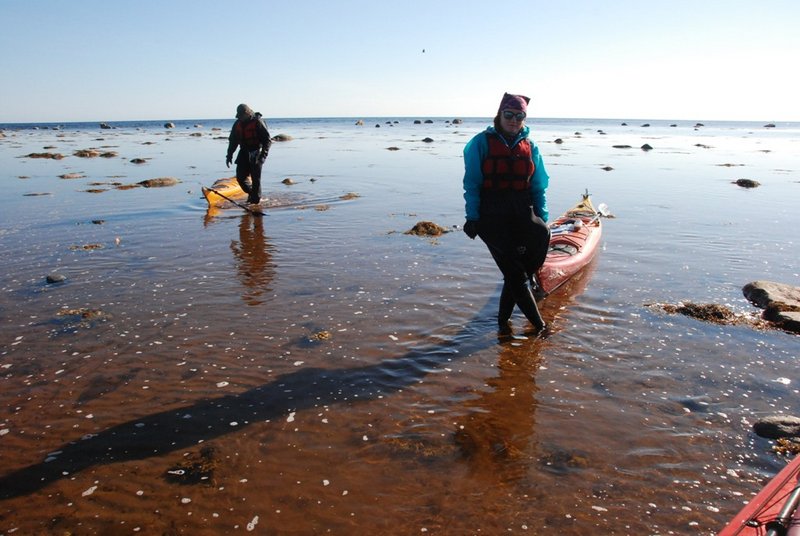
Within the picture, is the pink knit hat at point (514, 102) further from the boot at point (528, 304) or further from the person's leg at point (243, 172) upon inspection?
the person's leg at point (243, 172)

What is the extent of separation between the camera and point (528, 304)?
644cm

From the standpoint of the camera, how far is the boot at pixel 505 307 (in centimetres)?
655

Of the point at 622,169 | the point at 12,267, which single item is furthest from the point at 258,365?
the point at 622,169

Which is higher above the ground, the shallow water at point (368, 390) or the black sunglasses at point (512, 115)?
the black sunglasses at point (512, 115)

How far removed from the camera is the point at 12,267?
9227mm

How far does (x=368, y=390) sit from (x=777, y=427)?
149 inches

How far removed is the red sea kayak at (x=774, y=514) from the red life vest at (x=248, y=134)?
540 inches

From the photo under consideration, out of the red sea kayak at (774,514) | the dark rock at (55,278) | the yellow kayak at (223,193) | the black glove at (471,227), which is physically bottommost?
the dark rock at (55,278)

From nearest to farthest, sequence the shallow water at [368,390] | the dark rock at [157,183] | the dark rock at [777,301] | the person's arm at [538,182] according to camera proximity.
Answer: the shallow water at [368,390]
the person's arm at [538,182]
the dark rock at [777,301]
the dark rock at [157,183]

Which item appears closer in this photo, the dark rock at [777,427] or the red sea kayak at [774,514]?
the red sea kayak at [774,514]

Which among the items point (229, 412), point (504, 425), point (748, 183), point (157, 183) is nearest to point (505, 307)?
point (504, 425)

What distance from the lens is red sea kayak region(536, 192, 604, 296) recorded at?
797cm

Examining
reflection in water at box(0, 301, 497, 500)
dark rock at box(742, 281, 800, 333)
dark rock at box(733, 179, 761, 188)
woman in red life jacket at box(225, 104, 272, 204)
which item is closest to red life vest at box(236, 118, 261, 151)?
woman in red life jacket at box(225, 104, 272, 204)

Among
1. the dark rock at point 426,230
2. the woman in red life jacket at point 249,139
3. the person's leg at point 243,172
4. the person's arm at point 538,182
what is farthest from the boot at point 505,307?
the person's leg at point 243,172
